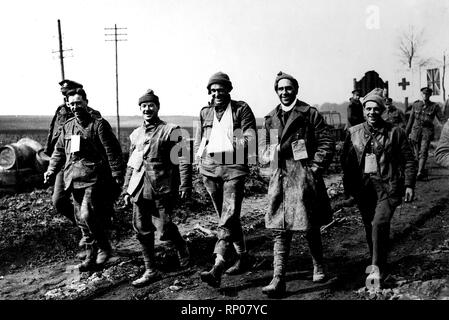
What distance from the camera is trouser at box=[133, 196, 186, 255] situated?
17.0ft

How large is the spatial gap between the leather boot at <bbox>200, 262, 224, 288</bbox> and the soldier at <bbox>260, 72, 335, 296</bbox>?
468 millimetres

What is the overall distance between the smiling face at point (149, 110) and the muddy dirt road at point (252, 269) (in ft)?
5.72

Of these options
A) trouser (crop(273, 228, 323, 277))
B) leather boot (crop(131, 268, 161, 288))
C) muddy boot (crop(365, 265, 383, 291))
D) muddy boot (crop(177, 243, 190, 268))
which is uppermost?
trouser (crop(273, 228, 323, 277))

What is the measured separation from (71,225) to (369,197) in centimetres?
489

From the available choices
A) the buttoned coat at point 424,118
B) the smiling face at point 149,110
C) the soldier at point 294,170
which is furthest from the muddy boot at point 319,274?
the buttoned coat at point 424,118

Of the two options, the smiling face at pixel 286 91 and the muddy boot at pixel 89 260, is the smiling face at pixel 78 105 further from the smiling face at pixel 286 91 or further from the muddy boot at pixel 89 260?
the smiling face at pixel 286 91

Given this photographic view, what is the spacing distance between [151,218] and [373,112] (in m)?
2.61

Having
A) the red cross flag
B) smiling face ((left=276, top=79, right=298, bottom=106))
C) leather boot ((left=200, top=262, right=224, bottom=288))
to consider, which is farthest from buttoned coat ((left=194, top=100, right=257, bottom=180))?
the red cross flag

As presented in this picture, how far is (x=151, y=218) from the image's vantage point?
528 cm

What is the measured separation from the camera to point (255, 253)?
19.3 feet

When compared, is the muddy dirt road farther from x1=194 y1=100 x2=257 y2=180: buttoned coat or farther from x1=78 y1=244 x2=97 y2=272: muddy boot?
x1=194 y1=100 x2=257 y2=180: buttoned coat

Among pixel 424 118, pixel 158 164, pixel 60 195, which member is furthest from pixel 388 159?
pixel 424 118

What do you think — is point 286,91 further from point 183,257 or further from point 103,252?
point 103,252
